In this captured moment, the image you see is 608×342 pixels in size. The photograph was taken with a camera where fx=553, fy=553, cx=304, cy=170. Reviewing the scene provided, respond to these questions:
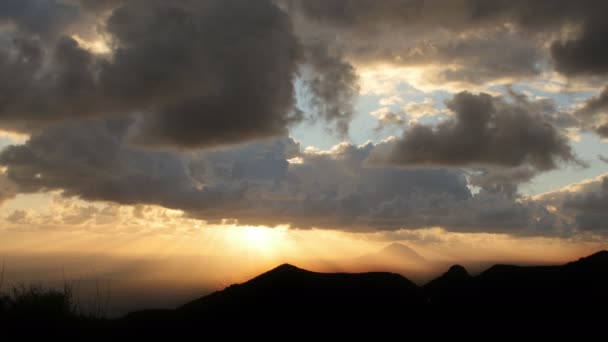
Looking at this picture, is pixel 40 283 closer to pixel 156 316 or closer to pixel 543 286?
pixel 156 316

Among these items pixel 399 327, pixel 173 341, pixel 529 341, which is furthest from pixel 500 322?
pixel 173 341

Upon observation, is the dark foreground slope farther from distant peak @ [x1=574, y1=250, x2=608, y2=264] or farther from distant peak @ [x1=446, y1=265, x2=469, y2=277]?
distant peak @ [x1=446, y1=265, x2=469, y2=277]

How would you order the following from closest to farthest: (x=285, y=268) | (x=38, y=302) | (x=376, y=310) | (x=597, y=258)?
(x=376, y=310), (x=285, y=268), (x=38, y=302), (x=597, y=258)

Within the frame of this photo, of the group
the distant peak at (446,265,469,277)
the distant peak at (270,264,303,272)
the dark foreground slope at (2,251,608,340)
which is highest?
the distant peak at (270,264,303,272)

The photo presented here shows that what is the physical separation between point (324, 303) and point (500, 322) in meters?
9.50

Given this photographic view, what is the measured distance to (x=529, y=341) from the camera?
1085 inches

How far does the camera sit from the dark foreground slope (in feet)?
88.4

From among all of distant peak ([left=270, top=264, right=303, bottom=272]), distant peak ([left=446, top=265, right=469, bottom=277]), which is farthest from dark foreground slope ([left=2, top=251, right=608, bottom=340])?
distant peak ([left=446, top=265, right=469, bottom=277])

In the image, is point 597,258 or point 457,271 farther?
point 457,271

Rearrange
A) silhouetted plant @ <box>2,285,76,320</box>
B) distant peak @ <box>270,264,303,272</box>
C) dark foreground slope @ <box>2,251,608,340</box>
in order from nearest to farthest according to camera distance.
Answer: dark foreground slope @ <box>2,251,608,340</box> → distant peak @ <box>270,264,303,272</box> → silhouetted plant @ <box>2,285,76,320</box>

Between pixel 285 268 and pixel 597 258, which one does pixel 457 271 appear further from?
pixel 285 268

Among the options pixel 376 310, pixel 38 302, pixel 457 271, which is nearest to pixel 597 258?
pixel 457 271

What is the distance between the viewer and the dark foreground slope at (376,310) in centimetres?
2694

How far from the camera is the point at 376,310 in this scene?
28047mm
